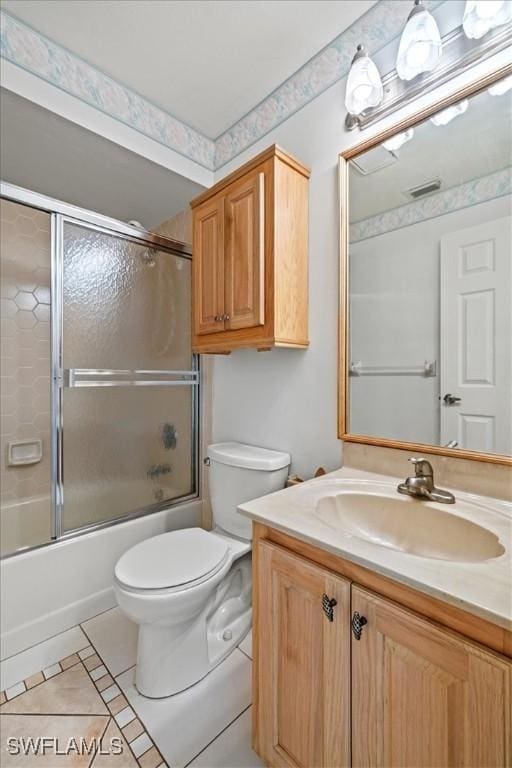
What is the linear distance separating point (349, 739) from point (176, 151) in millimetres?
2353

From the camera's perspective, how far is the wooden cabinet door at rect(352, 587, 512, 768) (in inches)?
21.9

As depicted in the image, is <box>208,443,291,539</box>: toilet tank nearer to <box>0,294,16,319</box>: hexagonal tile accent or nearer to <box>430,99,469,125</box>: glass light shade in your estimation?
<box>0,294,16,319</box>: hexagonal tile accent

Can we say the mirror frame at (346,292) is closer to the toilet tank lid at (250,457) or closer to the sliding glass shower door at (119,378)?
the toilet tank lid at (250,457)

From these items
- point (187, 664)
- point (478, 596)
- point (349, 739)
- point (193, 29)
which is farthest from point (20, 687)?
point (193, 29)

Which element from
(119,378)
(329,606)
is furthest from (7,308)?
(329,606)

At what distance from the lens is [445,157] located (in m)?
1.12

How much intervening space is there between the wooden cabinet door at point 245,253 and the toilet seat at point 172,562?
91cm

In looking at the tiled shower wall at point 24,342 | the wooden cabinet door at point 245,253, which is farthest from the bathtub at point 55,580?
the wooden cabinet door at point 245,253

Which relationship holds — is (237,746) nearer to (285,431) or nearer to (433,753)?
(433,753)

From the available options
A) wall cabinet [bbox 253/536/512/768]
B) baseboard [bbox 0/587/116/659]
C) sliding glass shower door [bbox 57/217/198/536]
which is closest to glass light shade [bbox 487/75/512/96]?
wall cabinet [bbox 253/536/512/768]

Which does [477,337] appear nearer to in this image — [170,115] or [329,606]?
[329,606]

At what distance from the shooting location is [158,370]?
1.98 metres

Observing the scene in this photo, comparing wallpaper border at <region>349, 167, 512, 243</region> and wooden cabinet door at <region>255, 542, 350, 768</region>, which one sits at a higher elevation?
wallpaper border at <region>349, 167, 512, 243</region>

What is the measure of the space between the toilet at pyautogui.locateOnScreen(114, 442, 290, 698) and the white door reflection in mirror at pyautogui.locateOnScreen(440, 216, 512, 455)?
74 cm
